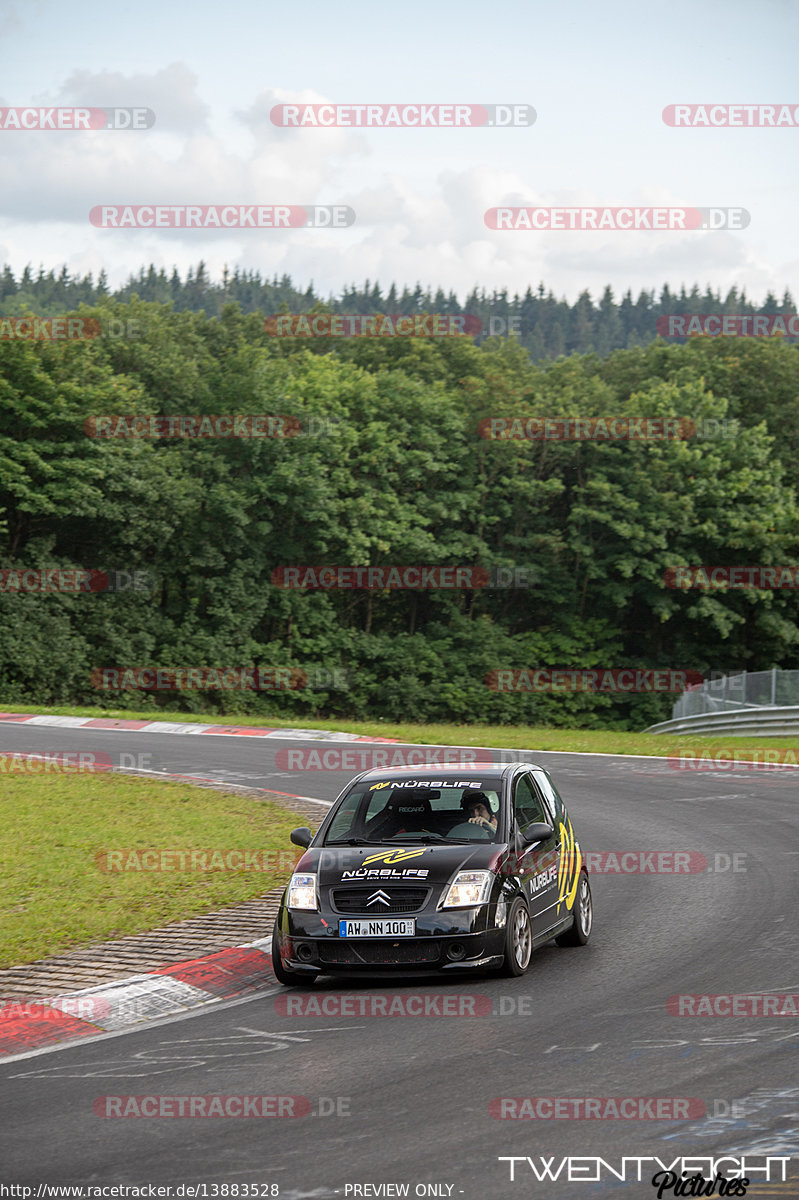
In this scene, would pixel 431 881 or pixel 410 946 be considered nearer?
pixel 410 946

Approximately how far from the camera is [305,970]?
30.4 ft

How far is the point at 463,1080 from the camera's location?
6906 millimetres

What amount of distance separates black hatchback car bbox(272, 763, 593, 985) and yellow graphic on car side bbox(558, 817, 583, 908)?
0.02 metres

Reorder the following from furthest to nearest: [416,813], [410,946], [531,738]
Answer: [531,738] < [416,813] < [410,946]

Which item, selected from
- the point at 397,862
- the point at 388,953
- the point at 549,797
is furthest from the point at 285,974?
the point at 549,797

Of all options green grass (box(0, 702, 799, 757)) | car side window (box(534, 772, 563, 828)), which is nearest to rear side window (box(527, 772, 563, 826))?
car side window (box(534, 772, 563, 828))

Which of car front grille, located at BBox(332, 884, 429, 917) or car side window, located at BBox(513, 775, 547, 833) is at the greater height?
car side window, located at BBox(513, 775, 547, 833)

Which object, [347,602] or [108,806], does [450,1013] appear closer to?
[108,806]

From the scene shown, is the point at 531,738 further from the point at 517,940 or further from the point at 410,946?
the point at 410,946

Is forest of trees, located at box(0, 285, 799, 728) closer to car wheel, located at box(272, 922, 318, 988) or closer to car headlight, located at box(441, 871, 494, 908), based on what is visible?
car wheel, located at box(272, 922, 318, 988)

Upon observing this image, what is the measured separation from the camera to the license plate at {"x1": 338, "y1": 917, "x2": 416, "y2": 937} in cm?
905

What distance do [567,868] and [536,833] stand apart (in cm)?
99

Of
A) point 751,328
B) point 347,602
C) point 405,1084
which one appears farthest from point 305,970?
point 751,328

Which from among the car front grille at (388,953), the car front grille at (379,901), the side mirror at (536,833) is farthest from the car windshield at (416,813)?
the car front grille at (388,953)
